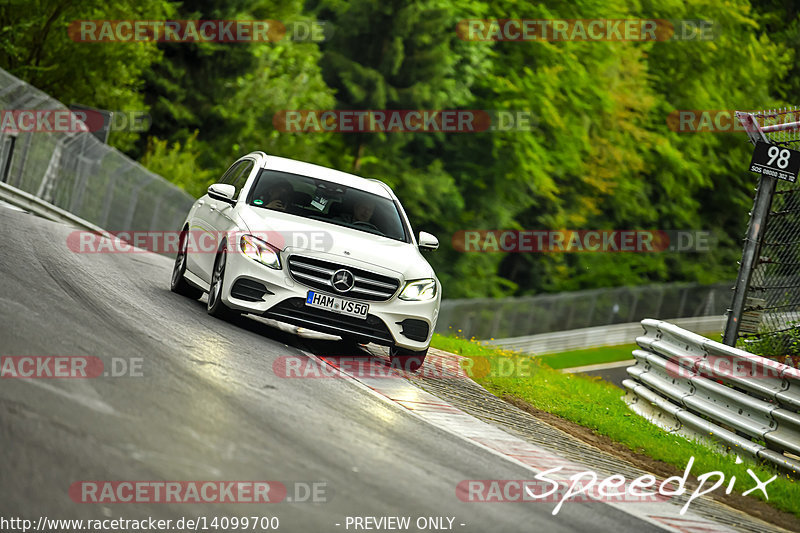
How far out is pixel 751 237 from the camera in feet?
41.6

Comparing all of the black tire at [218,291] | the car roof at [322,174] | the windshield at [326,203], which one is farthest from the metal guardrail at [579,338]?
the black tire at [218,291]

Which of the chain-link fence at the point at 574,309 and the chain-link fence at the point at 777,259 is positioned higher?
the chain-link fence at the point at 777,259

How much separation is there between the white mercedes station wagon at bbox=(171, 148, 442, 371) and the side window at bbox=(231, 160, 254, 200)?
3 centimetres

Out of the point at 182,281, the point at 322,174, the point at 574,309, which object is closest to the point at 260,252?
the point at 322,174

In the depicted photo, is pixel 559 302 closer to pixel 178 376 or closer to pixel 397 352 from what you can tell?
pixel 397 352

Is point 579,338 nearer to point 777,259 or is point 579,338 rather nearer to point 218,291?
point 777,259

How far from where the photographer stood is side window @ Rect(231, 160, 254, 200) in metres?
12.4

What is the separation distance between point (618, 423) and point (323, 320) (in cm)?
331

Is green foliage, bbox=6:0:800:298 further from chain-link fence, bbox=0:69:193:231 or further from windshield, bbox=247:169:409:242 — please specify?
windshield, bbox=247:169:409:242

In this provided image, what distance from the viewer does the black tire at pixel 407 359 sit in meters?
11.5

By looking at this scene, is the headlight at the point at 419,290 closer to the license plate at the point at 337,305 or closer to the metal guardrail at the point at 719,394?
the license plate at the point at 337,305

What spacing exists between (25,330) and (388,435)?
279 cm

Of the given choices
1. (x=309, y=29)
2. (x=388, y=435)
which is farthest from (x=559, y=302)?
(x=388, y=435)

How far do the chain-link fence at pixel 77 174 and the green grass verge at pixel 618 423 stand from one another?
8879 mm
